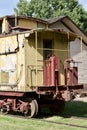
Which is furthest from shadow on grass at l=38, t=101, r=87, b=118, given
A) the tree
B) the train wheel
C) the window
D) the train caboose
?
the tree

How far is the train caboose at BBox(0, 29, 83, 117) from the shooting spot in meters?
15.0

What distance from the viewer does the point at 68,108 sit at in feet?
60.5

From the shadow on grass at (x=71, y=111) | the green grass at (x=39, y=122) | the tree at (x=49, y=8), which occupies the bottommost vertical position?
the green grass at (x=39, y=122)

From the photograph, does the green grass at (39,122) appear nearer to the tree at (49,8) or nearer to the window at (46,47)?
the window at (46,47)

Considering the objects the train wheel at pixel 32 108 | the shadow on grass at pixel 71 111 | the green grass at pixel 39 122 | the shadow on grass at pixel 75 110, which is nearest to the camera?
the green grass at pixel 39 122

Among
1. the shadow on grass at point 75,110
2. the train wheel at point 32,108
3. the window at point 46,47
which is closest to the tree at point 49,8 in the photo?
the shadow on grass at point 75,110

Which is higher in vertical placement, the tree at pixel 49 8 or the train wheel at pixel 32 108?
the tree at pixel 49 8

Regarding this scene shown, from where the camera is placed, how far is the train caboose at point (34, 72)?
15.0 meters

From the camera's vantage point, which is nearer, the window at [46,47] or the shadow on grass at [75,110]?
the window at [46,47]

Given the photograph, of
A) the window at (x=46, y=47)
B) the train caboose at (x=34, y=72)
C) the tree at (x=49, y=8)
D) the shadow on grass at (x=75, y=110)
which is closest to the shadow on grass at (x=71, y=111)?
the shadow on grass at (x=75, y=110)

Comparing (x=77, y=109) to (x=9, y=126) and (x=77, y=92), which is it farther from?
(x=9, y=126)

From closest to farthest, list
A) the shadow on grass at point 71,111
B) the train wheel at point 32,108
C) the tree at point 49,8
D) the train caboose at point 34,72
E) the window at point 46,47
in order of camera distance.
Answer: the train caboose at point 34,72, the train wheel at point 32,108, the window at point 46,47, the shadow on grass at point 71,111, the tree at point 49,8

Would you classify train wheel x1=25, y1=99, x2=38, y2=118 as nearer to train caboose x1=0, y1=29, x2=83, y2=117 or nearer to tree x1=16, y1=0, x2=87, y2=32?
train caboose x1=0, y1=29, x2=83, y2=117

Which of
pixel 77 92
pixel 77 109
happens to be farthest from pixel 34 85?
pixel 77 109
